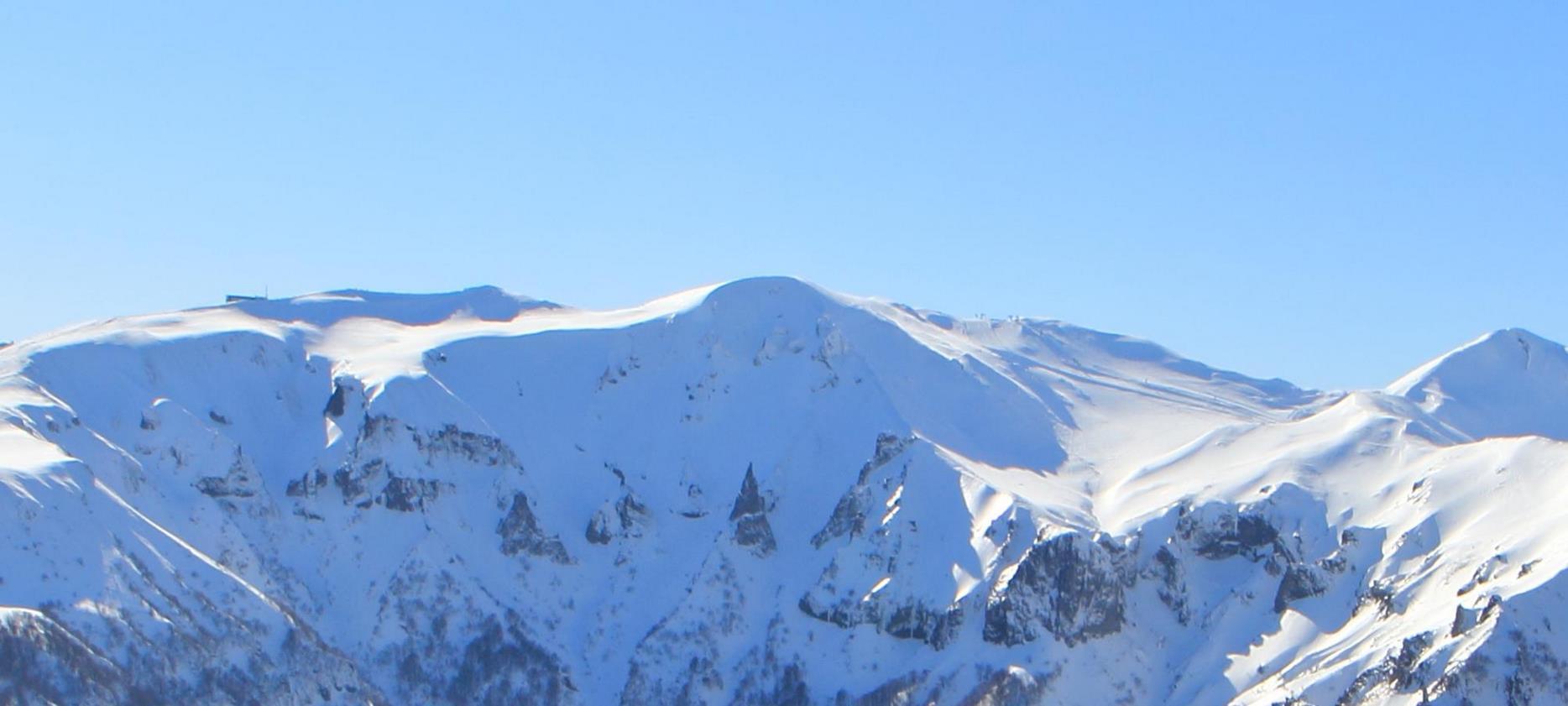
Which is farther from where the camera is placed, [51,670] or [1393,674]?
[1393,674]

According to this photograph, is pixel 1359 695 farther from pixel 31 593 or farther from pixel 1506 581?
pixel 31 593

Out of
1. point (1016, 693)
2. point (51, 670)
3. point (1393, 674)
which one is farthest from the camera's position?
point (1016, 693)

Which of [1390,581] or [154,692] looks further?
[1390,581]

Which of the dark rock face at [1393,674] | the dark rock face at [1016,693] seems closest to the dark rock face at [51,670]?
the dark rock face at [1016,693]

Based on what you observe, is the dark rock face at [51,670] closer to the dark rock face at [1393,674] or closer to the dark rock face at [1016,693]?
the dark rock face at [1016,693]

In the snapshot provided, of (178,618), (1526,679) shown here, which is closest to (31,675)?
(178,618)

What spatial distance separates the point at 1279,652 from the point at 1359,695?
14.1 metres

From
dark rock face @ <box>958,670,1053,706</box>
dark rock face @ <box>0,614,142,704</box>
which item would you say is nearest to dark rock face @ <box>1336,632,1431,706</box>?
dark rock face @ <box>958,670,1053,706</box>

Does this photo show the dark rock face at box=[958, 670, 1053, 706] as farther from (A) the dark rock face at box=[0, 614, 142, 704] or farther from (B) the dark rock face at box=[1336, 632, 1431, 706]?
(A) the dark rock face at box=[0, 614, 142, 704]

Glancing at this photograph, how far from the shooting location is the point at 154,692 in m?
184

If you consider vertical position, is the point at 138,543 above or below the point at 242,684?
above

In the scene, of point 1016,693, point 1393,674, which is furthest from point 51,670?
point 1393,674


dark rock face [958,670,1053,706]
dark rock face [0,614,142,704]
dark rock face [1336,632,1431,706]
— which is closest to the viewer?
dark rock face [0,614,142,704]

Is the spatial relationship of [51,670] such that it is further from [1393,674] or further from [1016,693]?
[1393,674]
